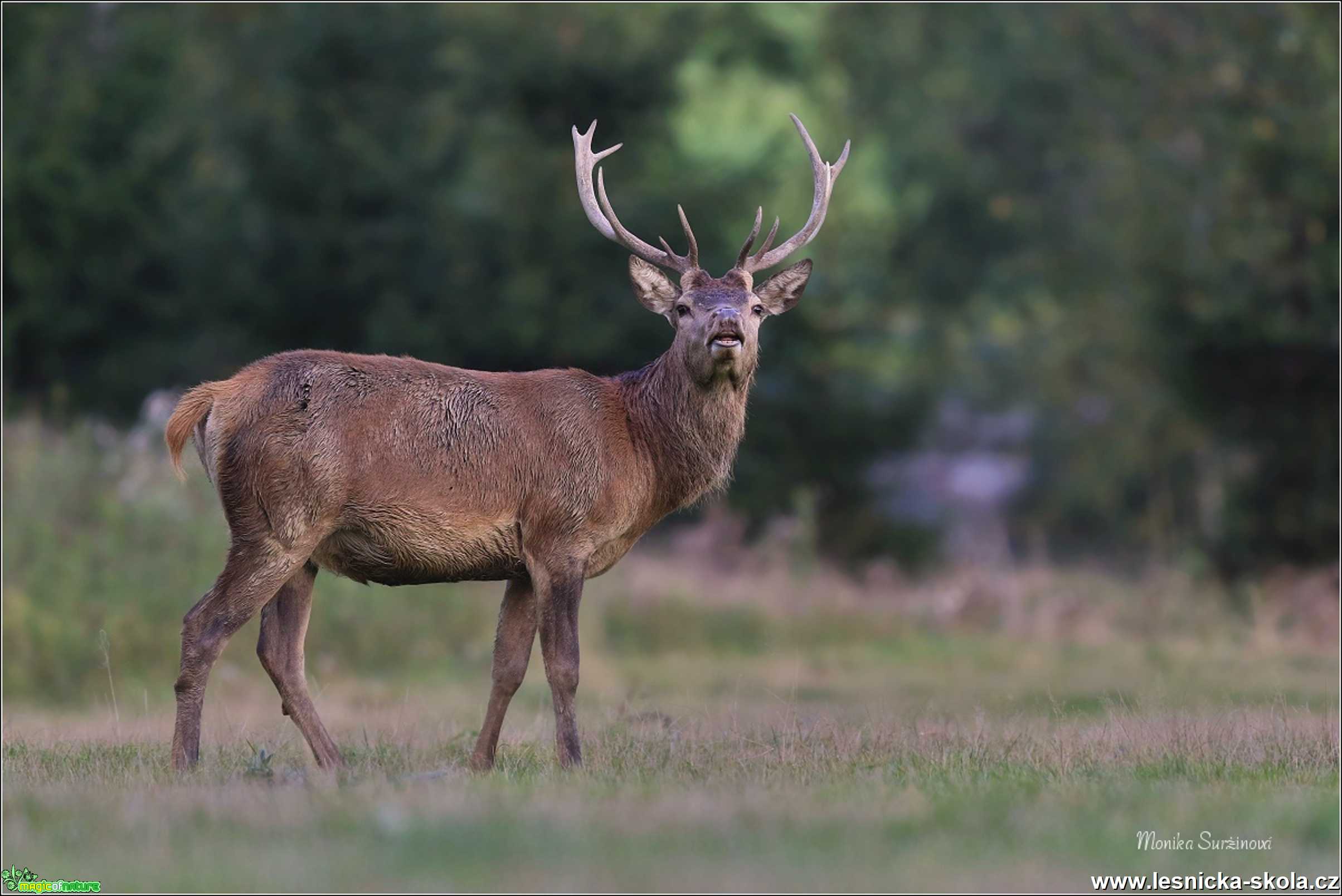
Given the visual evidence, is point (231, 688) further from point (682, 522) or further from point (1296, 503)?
point (1296, 503)

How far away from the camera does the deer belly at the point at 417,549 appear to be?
9.01 metres

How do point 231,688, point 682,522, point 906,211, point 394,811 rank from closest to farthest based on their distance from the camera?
1. point 394,811
2. point 231,688
3. point 682,522
4. point 906,211

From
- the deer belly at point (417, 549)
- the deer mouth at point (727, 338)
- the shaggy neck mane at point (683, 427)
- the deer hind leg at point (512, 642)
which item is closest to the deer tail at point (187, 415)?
the deer belly at point (417, 549)

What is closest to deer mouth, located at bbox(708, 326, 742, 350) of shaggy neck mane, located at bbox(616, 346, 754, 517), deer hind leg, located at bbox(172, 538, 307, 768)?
shaggy neck mane, located at bbox(616, 346, 754, 517)

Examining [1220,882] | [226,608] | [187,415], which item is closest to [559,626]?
[226,608]

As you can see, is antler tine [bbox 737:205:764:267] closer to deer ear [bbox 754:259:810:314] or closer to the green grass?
deer ear [bbox 754:259:810:314]

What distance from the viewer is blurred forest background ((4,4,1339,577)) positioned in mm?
24250

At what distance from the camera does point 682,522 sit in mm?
24062

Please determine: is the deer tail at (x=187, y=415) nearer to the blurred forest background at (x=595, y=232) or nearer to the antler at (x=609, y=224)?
the antler at (x=609, y=224)

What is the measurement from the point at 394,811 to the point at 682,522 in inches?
671

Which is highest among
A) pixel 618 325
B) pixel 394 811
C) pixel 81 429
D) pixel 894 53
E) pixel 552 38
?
pixel 894 53

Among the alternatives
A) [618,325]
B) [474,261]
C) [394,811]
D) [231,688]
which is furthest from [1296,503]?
[394,811]

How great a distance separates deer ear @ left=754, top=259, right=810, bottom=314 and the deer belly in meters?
2.00

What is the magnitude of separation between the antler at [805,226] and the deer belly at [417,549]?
198 centimetres
